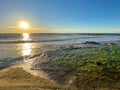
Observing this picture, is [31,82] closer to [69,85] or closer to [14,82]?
[14,82]

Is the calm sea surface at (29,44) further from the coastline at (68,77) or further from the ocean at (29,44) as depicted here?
the coastline at (68,77)

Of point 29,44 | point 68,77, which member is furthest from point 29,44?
point 68,77

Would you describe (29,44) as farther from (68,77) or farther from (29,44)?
(68,77)

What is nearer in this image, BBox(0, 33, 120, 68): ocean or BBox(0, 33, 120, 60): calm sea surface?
BBox(0, 33, 120, 68): ocean

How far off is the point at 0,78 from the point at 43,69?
281 cm

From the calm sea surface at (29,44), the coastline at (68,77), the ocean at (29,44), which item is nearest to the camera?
the coastline at (68,77)

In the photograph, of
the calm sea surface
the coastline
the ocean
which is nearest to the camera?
the coastline

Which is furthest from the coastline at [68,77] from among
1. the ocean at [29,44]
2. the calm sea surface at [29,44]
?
the calm sea surface at [29,44]

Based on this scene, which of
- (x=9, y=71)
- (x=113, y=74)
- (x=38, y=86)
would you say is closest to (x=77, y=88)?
(x=38, y=86)

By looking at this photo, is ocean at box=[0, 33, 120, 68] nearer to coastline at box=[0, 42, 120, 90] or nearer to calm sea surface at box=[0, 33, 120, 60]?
calm sea surface at box=[0, 33, 120, 60]

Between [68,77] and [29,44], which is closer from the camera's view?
[68,77]

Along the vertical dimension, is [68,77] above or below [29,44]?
above

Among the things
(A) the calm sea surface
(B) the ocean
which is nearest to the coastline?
Answer: (B) the ocean

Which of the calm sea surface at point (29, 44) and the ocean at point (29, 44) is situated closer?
the ocean at point (29, 44)
